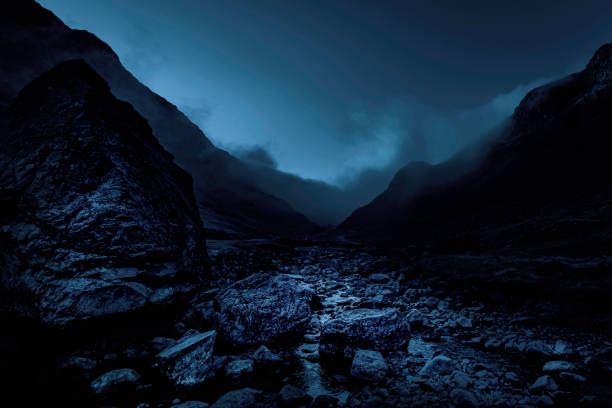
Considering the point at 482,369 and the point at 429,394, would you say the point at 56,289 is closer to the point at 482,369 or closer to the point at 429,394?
the point at 429,394

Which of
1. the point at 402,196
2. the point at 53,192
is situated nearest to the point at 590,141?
the point at 402,196

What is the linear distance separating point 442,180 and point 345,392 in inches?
4139

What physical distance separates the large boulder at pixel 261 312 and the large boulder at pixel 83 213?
1.72 m

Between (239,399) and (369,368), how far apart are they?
2109mm

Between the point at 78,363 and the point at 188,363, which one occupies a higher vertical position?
the point at 188,363

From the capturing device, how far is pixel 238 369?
4.51 meters

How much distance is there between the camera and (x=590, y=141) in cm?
5338

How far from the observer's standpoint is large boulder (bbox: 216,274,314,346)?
5.57 meters

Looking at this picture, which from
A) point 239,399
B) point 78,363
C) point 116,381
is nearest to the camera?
point 239,399

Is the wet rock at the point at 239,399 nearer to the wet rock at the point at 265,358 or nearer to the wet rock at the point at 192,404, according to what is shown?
the wet rock at the point at 192,404

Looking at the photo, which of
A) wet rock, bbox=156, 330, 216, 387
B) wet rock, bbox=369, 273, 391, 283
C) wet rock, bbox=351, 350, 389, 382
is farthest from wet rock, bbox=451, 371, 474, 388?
wet rock, bbox=369, 273, 391, 283

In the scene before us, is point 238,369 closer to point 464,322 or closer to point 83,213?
point 83,213

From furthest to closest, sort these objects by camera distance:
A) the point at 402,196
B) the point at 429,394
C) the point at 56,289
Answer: the point at 402,196 → the point at 56,289 → the point at 429,394

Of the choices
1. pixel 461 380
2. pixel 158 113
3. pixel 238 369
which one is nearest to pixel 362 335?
pixel 461 380
